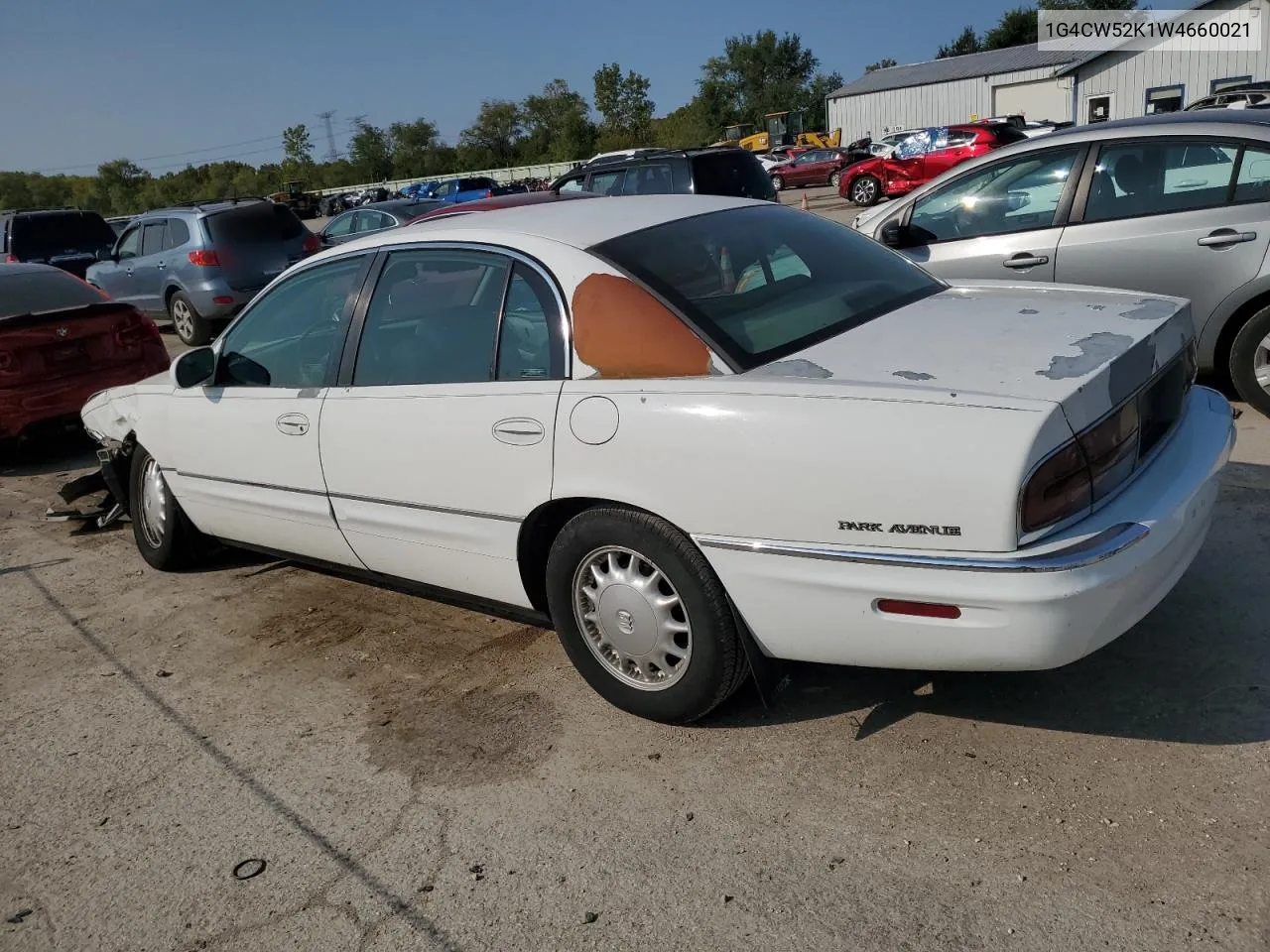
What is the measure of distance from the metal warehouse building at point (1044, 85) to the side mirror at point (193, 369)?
36.0m

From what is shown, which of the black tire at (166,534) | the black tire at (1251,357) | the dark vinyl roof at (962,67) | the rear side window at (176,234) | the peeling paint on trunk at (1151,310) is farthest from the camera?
the dark vinyl roof at (962,67)

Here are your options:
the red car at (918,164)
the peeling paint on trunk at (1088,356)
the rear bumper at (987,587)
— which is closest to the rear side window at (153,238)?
the rear bumper at (987,587)

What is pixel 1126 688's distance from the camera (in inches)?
125

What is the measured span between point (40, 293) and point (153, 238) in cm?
615

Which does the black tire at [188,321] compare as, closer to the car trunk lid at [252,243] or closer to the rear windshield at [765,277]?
the car trunk lid at [252,243]

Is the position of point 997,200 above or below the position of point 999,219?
above

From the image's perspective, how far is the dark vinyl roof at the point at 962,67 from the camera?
47.9 m

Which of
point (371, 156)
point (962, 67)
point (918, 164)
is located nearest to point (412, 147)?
point (371, 156)

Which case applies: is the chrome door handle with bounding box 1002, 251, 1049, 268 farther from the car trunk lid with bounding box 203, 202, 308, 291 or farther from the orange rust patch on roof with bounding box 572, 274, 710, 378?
the car trunk lid with bounding box 203, 202, 308, 291

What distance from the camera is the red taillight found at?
8.12m

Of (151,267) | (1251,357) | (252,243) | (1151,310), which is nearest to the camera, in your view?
(1151,310)

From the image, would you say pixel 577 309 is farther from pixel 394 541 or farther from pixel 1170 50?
pixel 1170 50

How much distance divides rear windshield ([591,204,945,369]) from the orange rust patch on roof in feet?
0.20

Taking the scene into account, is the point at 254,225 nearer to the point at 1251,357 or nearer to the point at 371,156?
the point at 1251,357
